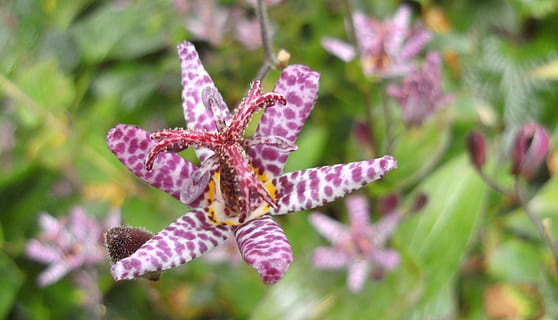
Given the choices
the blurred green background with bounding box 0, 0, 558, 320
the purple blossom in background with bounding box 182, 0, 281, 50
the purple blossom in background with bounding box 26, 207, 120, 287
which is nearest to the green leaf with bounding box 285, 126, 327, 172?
the blurred green background with bounding box 0, 0, 558, 320

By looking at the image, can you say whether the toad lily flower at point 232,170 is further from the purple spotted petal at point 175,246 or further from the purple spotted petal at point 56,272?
the purple spotted petal at point 56,272

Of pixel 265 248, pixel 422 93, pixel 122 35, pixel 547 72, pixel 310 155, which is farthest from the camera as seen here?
pixel 122 35

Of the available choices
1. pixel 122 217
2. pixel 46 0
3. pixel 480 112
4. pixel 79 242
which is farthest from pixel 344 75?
pixel 46 0

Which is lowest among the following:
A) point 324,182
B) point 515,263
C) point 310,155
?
point 515,263

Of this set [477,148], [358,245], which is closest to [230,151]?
[477,148]

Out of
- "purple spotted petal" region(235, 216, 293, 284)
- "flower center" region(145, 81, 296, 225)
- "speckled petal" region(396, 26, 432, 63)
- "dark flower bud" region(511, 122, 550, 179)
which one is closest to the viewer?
"purple spotted petal" region(235, 216, 293, 284)

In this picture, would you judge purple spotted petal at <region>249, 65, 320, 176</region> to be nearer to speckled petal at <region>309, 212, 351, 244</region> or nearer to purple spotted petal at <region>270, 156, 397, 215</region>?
purple spotted petal at <region>270, 156, 397, 215</region>

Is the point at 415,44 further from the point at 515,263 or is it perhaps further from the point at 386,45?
the point at 515,263
